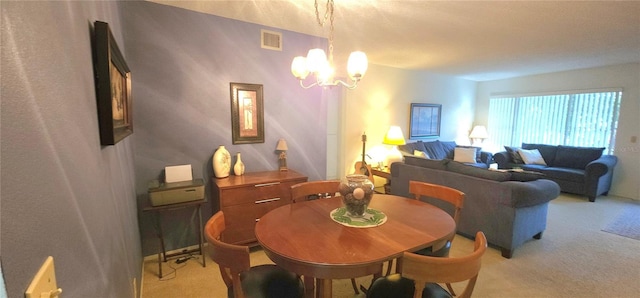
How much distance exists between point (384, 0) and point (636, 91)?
5228mm

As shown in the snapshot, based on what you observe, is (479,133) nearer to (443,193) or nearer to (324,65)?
(443,193)

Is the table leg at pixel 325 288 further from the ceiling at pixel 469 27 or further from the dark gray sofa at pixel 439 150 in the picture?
the dark gray sofa at pixel 439 150

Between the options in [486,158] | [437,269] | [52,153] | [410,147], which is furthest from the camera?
[486,158]

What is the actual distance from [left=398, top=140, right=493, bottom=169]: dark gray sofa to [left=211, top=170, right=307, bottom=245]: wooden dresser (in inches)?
122

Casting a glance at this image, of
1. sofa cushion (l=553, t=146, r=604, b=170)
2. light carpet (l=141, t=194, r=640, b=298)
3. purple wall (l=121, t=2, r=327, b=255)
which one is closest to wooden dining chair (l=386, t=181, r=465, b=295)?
light carpet (l=141, t=194, r=640, b=298)

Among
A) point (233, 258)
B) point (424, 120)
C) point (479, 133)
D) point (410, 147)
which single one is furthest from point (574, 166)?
point (233, 258)

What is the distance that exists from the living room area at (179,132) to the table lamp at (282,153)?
10 cm

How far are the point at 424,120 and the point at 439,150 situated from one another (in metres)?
0.75

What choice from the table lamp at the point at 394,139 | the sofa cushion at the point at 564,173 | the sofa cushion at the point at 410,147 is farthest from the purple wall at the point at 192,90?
the sofa cushion at the point at 564,173

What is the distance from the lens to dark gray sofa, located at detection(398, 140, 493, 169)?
525 cm

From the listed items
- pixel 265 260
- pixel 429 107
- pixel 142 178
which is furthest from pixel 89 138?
pixel 429 107

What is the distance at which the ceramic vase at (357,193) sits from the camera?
159 cm

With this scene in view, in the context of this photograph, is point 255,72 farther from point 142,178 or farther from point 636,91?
point 636,91

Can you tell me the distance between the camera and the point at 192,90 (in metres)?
2.62
